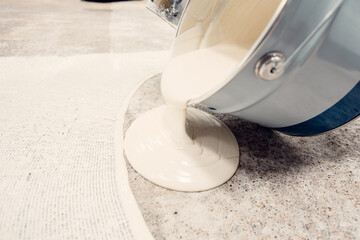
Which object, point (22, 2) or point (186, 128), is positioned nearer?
point (186, 128)

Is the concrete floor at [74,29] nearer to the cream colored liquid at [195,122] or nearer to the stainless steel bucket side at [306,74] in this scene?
the cream colored liquid at [195,122]

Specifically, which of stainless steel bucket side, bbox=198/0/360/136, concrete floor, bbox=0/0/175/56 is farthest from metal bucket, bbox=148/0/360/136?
concrete floor, bbox=0/0/175/56

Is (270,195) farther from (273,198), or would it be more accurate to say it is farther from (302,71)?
(302,71)

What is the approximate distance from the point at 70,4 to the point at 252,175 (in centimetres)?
Result: 377

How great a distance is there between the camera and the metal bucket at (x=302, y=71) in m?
0.64

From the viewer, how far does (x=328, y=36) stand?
0.69 m

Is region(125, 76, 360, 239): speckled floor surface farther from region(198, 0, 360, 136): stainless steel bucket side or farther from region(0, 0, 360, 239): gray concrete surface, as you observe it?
region(198, 0, 360, 136): stainless steel bucket side

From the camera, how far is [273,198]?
98 cm

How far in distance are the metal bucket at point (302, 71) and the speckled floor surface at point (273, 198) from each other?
0.25m

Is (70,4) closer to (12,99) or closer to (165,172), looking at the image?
(12,99)

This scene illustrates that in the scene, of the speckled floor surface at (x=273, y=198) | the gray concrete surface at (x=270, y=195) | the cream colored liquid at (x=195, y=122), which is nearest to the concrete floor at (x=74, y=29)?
the gray concrete surface at (x=270, y=195)

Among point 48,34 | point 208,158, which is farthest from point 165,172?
point 48,34

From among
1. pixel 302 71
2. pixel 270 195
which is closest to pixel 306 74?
pixel 302 71

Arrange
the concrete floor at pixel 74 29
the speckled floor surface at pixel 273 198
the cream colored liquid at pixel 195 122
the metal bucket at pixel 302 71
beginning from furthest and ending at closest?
the concrete floor at pixel 74 29 < the cream colored liquid at pixel 195 122 < the speckled floor surface at pixel 273 198 < the metal bucket at pixel 302 71
